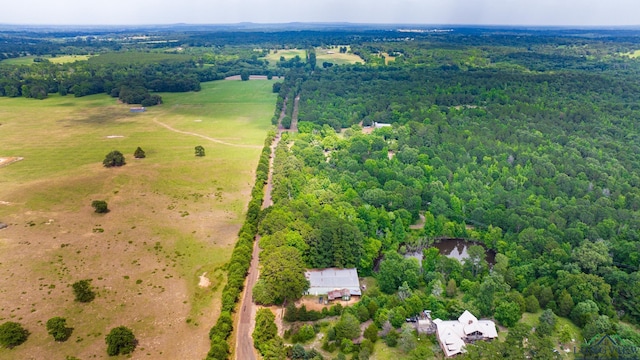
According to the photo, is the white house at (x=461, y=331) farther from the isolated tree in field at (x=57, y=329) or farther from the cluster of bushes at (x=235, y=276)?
the isolated tree in field at (x=57, y=329)

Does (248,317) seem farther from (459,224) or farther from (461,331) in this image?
(459,224)

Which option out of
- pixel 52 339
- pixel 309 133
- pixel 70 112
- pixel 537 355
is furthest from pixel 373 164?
pixel 70 112

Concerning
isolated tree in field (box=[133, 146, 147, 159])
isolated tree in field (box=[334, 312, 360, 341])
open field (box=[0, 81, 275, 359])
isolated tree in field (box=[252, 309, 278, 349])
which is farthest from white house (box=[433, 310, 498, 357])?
isolated tree in field (box=[133, 146, 147, 159])

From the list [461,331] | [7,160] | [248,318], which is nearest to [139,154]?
[7,160]

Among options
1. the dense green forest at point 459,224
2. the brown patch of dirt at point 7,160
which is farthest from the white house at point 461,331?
the brown patch of dirt at point 7,160

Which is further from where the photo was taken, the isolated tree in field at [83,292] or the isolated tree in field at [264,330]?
the isolated tree in field at [83,292]

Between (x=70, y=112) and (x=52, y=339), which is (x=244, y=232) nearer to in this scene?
(x=52, y=339)
